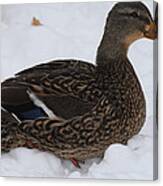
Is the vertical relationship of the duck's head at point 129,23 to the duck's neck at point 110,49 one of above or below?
above

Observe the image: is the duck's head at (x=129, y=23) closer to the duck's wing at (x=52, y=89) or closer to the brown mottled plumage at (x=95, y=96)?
the brown mottled plumage at (x=95, y=96)

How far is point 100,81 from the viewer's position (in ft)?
7.02

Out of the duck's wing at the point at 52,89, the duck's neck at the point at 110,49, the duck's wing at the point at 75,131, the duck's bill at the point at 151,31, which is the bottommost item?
the duck's wing at the point at 75,131

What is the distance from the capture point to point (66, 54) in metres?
2.16

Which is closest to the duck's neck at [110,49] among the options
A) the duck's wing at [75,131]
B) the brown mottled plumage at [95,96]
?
the brown mottled plumage at [95,96]

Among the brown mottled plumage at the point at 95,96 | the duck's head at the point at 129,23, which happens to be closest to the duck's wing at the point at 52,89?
the brown mottled plumage at the point at 95,96

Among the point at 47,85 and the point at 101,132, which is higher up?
the point at 47,85

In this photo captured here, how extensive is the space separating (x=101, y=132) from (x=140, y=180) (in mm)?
204

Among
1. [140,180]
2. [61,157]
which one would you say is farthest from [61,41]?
[140,180]

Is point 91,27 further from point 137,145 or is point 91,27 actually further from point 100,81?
point 137,145

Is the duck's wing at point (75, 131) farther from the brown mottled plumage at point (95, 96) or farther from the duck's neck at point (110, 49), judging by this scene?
the duck's neck at point (110, 49)

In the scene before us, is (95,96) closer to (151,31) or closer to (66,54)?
(66,54)

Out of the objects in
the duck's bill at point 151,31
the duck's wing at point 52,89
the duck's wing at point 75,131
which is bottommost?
the duck's wing at point 75,131

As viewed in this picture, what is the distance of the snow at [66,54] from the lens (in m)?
2.09
